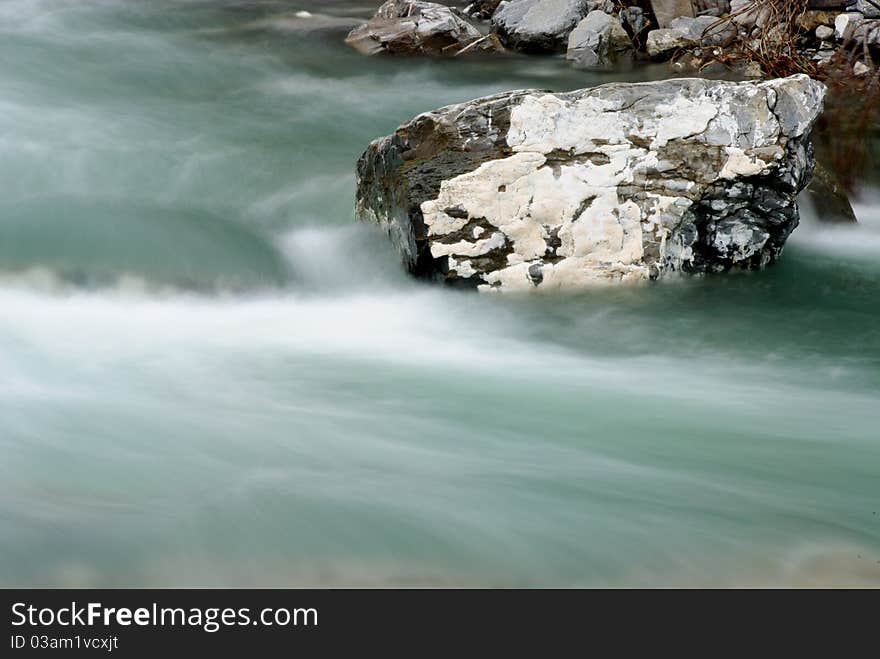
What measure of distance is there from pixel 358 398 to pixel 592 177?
161 cm

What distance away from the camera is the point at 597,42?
9.26m

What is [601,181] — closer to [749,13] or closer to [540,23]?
[749,13]

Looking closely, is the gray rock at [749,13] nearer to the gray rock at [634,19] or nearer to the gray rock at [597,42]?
the gray rock at [634,19]

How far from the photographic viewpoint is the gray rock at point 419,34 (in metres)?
9.69

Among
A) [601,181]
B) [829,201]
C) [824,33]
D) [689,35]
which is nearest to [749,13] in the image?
[689,35]

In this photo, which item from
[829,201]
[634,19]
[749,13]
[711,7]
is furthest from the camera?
[634,19]

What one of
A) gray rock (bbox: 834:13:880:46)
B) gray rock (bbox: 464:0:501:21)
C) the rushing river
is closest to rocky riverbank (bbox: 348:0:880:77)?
gray rock (bbox: 834:13:880:46)

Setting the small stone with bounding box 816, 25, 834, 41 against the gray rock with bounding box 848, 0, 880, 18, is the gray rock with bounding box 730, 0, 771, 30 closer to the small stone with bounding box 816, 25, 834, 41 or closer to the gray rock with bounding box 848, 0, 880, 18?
the small stone with bounding box 816, 25, 834, 41

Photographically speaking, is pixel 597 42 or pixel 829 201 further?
pixel 597 42

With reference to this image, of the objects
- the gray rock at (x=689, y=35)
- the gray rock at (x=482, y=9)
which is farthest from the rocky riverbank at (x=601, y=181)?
the gray rock at (x=482, y=9)

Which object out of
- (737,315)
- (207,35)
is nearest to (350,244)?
(737,315)

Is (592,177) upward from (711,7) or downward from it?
downward

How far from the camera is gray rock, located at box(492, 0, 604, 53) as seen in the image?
375 inches

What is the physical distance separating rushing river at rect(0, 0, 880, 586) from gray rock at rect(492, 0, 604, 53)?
3006 mm
